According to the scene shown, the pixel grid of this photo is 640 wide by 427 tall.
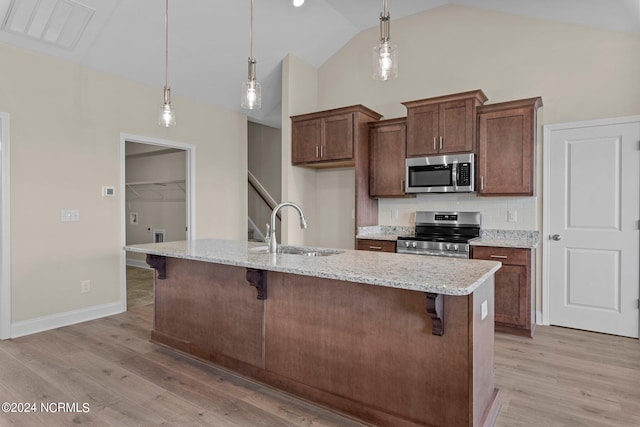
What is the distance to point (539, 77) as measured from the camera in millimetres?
3805

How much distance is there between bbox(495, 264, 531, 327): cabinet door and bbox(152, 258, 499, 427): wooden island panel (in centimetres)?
150

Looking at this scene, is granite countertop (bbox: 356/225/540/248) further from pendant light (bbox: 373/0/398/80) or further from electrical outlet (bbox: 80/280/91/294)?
electrical outlet (bbox: 80/280/91/294)

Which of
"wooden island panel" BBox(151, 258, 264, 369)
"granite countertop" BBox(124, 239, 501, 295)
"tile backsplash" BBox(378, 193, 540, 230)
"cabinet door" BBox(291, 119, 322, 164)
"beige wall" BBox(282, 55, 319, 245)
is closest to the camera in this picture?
"granite countertop" BBox(124, 239, 501, 295)

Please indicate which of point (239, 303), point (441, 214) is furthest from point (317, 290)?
point (441, 214)

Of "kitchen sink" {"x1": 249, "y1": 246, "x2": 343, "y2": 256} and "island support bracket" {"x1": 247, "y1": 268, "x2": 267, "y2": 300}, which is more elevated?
"kitchen sink" {"x1": 249, "y1": 246, "x2": 343, "y2": 256}

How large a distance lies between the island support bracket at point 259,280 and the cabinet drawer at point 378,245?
2.05 meters

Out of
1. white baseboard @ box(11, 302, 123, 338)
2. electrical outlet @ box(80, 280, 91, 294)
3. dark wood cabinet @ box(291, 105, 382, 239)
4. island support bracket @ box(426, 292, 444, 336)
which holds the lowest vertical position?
white baseboard @ box(11, 302, 123, 338)

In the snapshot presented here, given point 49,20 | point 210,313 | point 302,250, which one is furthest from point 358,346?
point 49,20

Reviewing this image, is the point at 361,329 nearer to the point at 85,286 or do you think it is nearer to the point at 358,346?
the point at 358,346

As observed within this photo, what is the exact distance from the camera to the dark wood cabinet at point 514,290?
135 inches

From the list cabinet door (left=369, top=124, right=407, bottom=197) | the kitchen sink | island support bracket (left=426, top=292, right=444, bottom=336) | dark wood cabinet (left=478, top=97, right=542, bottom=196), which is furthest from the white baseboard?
dark wood cabinet (left=478, top=97, right=542, bottom=196)

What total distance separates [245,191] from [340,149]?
1977 millimetres

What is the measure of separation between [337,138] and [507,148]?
6.00ft

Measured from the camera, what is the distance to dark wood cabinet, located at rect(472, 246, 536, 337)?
11.3 feet
